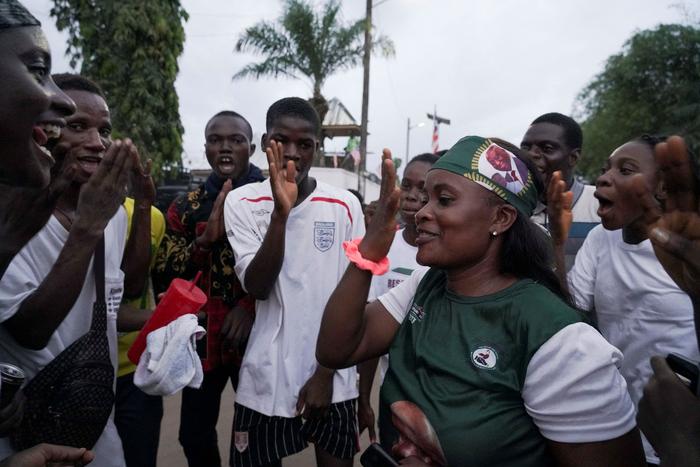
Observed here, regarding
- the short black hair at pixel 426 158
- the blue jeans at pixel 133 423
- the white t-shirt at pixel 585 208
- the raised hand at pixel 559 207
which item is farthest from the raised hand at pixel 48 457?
the white t-shirt at pixel 585 208

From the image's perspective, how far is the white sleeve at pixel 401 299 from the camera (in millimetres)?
1910

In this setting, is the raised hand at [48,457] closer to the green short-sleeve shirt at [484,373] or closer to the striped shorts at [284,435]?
the striped shorts at [284,435]

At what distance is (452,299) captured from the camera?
1.75 metres

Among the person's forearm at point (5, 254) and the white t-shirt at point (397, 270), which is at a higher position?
the person's forearm at point (5, 254)

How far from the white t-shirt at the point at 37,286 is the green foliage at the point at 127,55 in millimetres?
9039

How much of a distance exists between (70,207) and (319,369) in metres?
1.22

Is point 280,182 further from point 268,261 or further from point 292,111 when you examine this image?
point 292,111

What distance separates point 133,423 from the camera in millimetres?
2523

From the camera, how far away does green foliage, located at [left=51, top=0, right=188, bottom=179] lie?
10664mm

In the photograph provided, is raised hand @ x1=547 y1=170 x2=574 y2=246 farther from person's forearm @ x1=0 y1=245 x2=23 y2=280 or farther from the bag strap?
person's forearm @ x1=0 y1=245 x2=23 y2=280

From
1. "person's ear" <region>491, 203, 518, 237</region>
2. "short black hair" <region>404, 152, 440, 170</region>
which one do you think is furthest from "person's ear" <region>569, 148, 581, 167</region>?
"person's ear" <region>491, 203, 518, 237</region>

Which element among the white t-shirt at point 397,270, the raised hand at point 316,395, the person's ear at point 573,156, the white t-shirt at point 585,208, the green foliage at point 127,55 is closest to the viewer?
the raised hand at point 316,395

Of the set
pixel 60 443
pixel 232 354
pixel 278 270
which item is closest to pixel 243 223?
pixel 278 270

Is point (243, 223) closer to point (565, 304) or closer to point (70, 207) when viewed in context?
point (70, 207)
